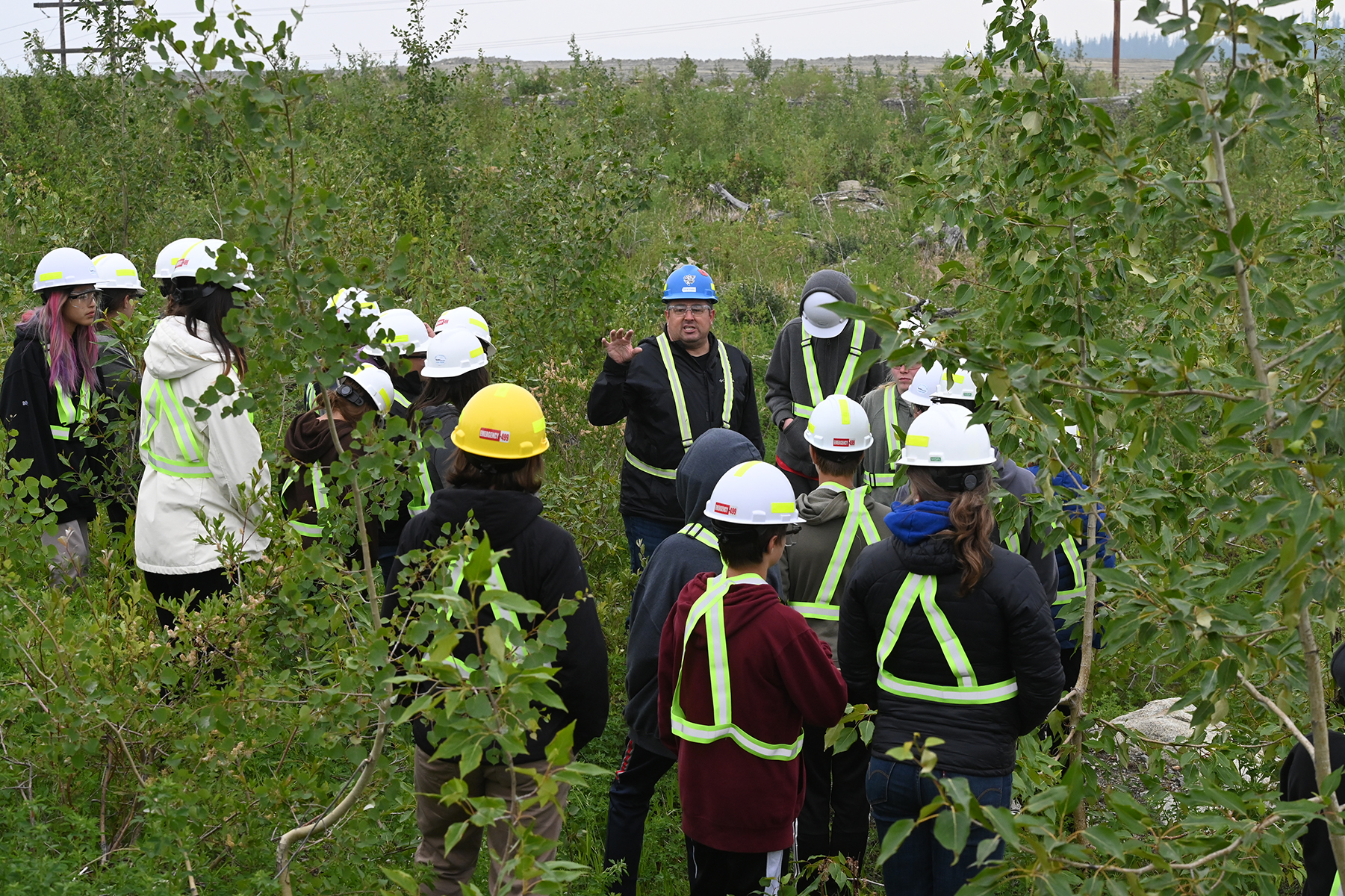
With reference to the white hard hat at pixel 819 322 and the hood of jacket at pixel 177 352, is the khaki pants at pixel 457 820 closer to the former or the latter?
the hood of jacket at pixel 177 352

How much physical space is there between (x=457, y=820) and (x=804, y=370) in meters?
3.74

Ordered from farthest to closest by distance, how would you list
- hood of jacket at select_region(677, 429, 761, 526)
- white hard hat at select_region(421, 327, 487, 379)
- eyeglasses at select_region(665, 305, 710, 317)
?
eyeglasses at select_region(665, 305, 710, 317) < white hard hat at select_region(421, 327, 487, 379) < hood of jacket at select_region(677, 429, 761, 526)

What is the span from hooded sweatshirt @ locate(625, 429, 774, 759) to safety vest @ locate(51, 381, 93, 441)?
3.13 meters

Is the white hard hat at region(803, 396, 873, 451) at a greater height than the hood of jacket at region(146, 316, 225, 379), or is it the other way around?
the hood of jacket at region(146, 316, 225, 379)

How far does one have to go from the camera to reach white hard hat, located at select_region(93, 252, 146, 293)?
5.57 metres

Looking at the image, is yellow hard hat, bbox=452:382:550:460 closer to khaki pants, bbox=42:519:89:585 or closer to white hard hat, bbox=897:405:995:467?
white hard hat, bbox=897:405:995:467

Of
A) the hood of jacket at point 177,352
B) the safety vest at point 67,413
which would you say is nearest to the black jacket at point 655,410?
the hood of jacket at point 177,352

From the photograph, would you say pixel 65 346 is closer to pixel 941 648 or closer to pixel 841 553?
pixel 841 553

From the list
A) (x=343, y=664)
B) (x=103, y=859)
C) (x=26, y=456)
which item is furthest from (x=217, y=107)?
(x=26, y=456)

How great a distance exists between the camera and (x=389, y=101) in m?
13.6

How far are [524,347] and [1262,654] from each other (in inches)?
238

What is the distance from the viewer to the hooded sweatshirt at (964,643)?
10.6ft

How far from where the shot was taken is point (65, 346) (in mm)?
5344

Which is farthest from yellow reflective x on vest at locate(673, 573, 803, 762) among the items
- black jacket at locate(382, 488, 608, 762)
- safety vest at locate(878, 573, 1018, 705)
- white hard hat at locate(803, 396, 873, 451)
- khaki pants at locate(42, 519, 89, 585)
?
khaki pants at locate(42, 519, 89, 585)
